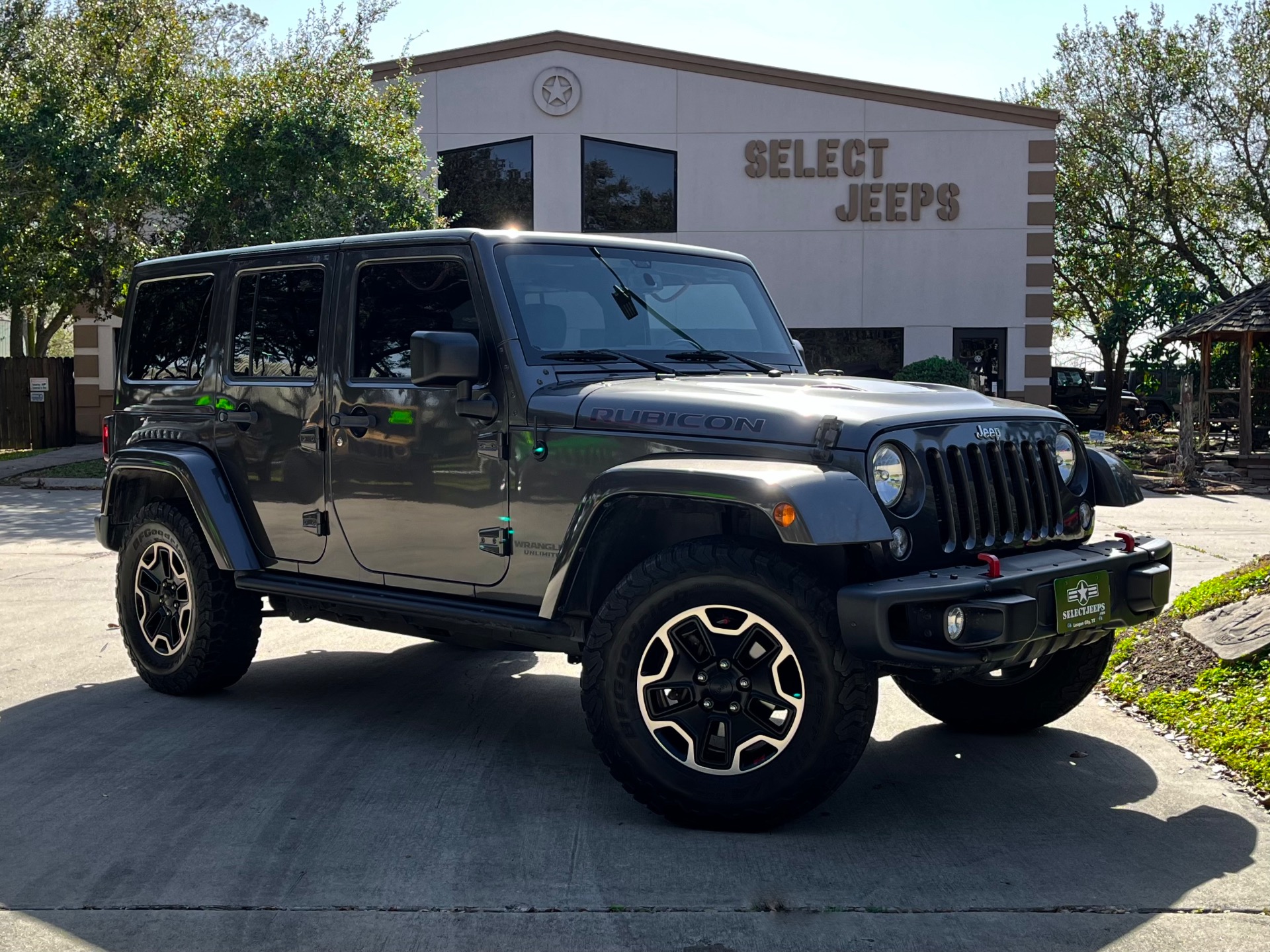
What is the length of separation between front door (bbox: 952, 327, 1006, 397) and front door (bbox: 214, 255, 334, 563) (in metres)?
19.5

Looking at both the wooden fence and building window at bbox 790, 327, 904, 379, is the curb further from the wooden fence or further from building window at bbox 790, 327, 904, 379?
building window at bbox 790, 327, 904, 379

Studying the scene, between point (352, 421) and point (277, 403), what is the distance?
57 centimetres

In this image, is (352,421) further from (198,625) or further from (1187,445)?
(1187,445)

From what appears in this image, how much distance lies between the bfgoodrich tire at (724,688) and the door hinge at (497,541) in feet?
2.23

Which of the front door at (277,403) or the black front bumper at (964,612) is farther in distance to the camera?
the front door at (277,403)

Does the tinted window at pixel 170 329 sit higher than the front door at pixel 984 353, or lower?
lower

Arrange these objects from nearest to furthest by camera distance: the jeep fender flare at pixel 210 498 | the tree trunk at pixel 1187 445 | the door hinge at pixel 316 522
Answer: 1. the door hinge at pixel 316 522
2. the jeep fender flare at pixel 210 498
3. the tree trunk at pixel 1187 445

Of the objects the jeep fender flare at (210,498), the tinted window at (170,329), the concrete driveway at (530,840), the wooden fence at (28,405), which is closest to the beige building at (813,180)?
the wooden fence at (28,405)

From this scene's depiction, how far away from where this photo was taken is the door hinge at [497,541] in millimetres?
5184

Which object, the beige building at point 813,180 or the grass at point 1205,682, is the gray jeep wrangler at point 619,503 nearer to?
the grass at point 1205,682

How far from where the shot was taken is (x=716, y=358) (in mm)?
5676

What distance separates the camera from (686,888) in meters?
4.00

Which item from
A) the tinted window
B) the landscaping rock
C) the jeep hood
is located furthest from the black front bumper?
the tinted window

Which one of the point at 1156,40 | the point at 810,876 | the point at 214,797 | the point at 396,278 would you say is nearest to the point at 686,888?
the point at 810,876
